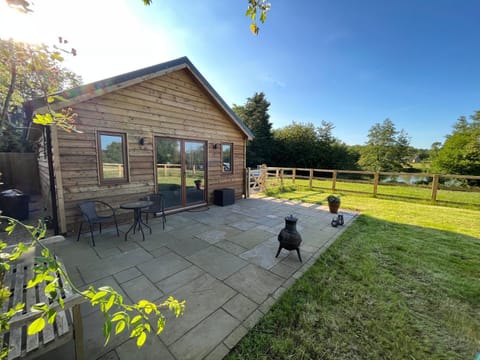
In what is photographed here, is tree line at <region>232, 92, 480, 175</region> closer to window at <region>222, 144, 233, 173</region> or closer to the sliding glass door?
window at <region>222, 144, 233, 173</region>

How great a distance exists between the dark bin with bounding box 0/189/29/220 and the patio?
2.51 meters

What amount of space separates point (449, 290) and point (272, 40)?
24.2 feet

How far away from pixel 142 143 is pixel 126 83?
1331 millimetres

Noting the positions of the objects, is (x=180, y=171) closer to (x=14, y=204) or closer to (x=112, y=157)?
(x=112, y=157)

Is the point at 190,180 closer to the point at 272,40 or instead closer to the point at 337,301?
the point at 337,301

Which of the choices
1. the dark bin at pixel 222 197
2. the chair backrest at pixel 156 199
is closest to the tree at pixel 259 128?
the dark bin at pixel 222 197

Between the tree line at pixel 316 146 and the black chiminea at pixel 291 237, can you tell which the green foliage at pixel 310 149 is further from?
the black chiminea at pixel 291 237

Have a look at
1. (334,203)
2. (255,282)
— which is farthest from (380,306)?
(334,203)

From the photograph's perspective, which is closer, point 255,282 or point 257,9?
point 257,9

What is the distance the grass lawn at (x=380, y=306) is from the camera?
1.66 m

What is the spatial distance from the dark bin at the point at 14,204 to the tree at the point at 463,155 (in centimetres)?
2547

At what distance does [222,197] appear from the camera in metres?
6.41

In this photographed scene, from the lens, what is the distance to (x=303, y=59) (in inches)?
324

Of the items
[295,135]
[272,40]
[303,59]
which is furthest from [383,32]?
[295,135]
